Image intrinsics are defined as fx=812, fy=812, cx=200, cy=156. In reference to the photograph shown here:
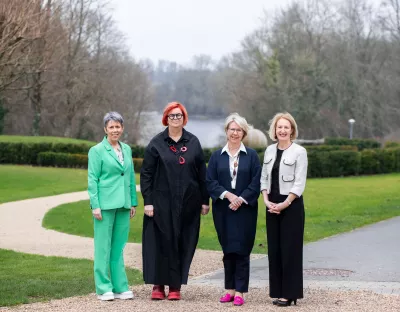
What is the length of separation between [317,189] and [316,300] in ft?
58.7

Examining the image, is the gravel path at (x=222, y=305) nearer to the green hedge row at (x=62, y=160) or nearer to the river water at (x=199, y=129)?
the green hedge row at (x=62, y=160)

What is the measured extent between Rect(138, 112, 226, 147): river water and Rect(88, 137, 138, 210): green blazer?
161ft

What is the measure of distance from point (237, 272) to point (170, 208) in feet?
3.09

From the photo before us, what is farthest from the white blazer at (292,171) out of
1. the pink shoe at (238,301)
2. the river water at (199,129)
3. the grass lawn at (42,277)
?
the river water at (199,129)

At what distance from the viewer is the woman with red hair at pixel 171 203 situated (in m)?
8.29

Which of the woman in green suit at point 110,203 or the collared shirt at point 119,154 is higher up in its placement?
the collared shirt at point 119,154

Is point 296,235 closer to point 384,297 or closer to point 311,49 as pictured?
point 384,297

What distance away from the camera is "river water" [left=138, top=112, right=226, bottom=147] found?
70562mm

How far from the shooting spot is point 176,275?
27.2 ft

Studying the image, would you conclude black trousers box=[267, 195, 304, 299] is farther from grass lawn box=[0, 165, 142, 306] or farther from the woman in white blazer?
grass lawn box=[0, 165, 142, 306]

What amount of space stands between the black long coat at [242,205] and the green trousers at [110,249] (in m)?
1.00

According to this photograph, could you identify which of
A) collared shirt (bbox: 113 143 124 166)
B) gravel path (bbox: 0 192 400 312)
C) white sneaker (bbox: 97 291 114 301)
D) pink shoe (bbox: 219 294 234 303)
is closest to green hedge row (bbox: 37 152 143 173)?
gravel path (bbox: 0 192 400 312)

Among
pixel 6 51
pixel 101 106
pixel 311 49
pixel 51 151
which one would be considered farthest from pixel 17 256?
pixel 311 49

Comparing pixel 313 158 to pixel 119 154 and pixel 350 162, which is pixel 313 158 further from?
pixel 119 154
